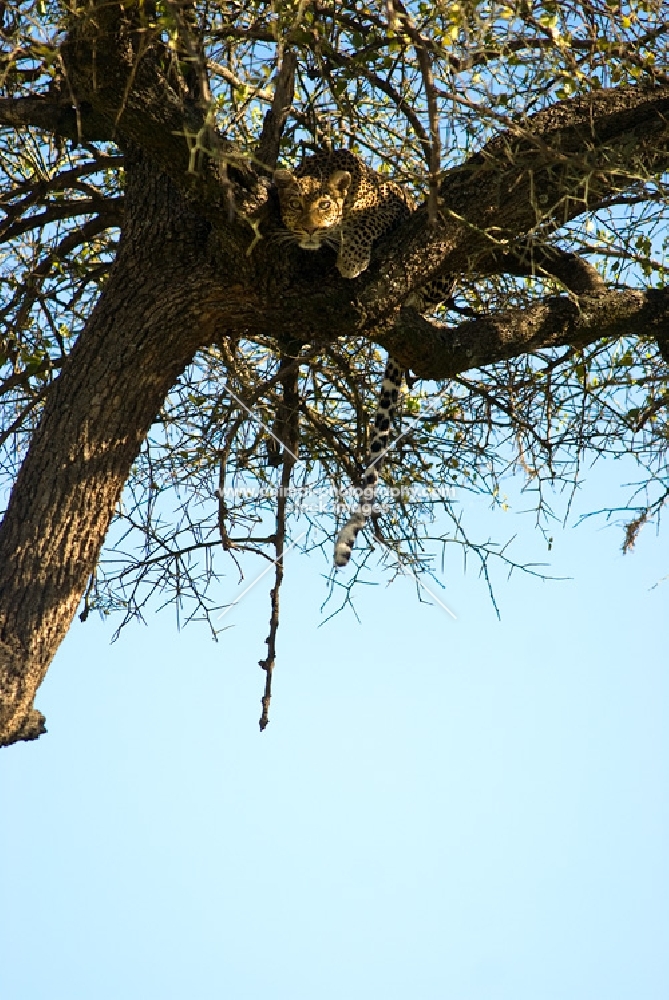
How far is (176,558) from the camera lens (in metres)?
4.65

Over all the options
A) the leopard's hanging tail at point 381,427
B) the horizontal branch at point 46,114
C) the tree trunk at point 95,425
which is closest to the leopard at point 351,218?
the leopard's hanging tail at point 381,427

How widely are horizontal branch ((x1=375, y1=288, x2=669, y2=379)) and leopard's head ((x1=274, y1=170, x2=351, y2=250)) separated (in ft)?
1.39

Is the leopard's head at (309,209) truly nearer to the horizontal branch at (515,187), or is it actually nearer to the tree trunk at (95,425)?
the horizontal branch at (515,187)

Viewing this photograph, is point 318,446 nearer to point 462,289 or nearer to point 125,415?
point 462,289

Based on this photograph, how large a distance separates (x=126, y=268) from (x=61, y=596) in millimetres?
1291

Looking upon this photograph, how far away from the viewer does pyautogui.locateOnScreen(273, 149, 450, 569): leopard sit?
4074mm

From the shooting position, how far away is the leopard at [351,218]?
13.4 feet

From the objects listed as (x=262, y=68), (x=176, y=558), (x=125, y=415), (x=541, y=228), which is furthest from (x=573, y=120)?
(x=176, y=558)

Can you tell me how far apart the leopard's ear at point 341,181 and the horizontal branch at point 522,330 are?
1.96 ft

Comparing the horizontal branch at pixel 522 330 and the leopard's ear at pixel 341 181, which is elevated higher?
the leopard's ear at pixel 341 181

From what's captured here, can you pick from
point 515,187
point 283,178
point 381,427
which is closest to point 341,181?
point 283,178

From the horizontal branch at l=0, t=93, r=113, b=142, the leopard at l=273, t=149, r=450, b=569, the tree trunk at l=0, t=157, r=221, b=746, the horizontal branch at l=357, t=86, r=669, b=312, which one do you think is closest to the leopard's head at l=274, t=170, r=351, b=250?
the leopard at l=273, t=149, r=450, b=569

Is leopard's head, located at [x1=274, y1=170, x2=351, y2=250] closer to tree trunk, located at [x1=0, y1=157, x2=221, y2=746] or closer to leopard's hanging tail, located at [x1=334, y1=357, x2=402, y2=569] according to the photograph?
tree trunk, located at [x1=0, y1=157, x2=221, y2=746]

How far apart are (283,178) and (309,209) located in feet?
A: 0.75
